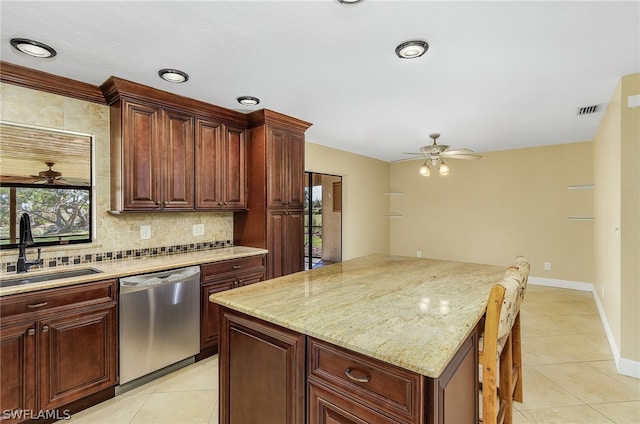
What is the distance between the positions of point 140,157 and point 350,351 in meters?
2.46

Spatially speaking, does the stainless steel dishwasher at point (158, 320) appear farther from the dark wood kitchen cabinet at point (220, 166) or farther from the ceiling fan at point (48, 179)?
the ceiling fan at point (48, 179)

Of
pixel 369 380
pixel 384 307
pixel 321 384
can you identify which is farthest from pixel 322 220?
pixel 369 380

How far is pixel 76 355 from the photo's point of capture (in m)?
2.06

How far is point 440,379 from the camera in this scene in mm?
1000

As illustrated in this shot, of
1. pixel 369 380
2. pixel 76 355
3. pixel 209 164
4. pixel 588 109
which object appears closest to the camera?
pixel 369 380

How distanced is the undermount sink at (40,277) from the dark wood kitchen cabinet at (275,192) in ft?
5.00

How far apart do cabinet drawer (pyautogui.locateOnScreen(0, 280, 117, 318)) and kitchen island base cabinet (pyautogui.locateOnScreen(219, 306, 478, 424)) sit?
44.0 inches

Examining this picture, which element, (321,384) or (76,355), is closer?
(321,384)

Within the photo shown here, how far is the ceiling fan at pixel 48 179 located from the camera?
2264mm

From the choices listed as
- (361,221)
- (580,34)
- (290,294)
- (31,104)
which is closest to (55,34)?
(31,104)

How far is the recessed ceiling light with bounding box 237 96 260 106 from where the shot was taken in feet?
9.63

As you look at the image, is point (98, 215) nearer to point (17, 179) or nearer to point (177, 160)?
point (17, 179)

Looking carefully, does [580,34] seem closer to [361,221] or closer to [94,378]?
[94,378]

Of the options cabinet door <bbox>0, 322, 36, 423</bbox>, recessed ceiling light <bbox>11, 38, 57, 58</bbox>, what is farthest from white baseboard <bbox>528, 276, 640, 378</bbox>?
recessed ceiling light <bbox>11, 38, 57, 58</bbox>
